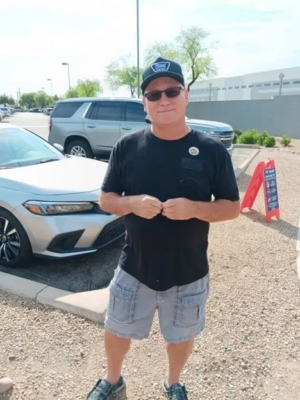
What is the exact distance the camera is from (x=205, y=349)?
2.46m

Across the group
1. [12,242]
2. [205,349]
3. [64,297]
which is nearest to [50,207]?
[12,242]

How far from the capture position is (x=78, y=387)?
7.01ft

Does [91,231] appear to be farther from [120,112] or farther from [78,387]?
[120,112]

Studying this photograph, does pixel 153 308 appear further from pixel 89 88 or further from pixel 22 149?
pixel 89 88

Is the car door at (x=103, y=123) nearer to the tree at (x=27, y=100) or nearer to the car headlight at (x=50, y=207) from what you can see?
the car headlight at (x=50, y=207)

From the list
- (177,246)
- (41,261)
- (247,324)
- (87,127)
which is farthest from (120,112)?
(177,246)

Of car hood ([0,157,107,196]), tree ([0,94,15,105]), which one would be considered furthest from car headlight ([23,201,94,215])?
tree ([0,94,15,105])

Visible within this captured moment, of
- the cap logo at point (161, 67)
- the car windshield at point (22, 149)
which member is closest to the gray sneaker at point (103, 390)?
the cap logo at point (161, 67)

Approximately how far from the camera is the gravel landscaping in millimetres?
2141

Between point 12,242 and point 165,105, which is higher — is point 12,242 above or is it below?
below

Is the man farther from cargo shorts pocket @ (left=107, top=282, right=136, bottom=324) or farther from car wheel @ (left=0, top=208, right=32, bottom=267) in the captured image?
car wheel @ (left=0, top=208, right=32, bottom=267)

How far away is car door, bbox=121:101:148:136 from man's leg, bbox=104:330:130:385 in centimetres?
716

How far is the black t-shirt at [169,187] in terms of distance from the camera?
165cm

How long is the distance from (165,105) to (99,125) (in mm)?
7605
